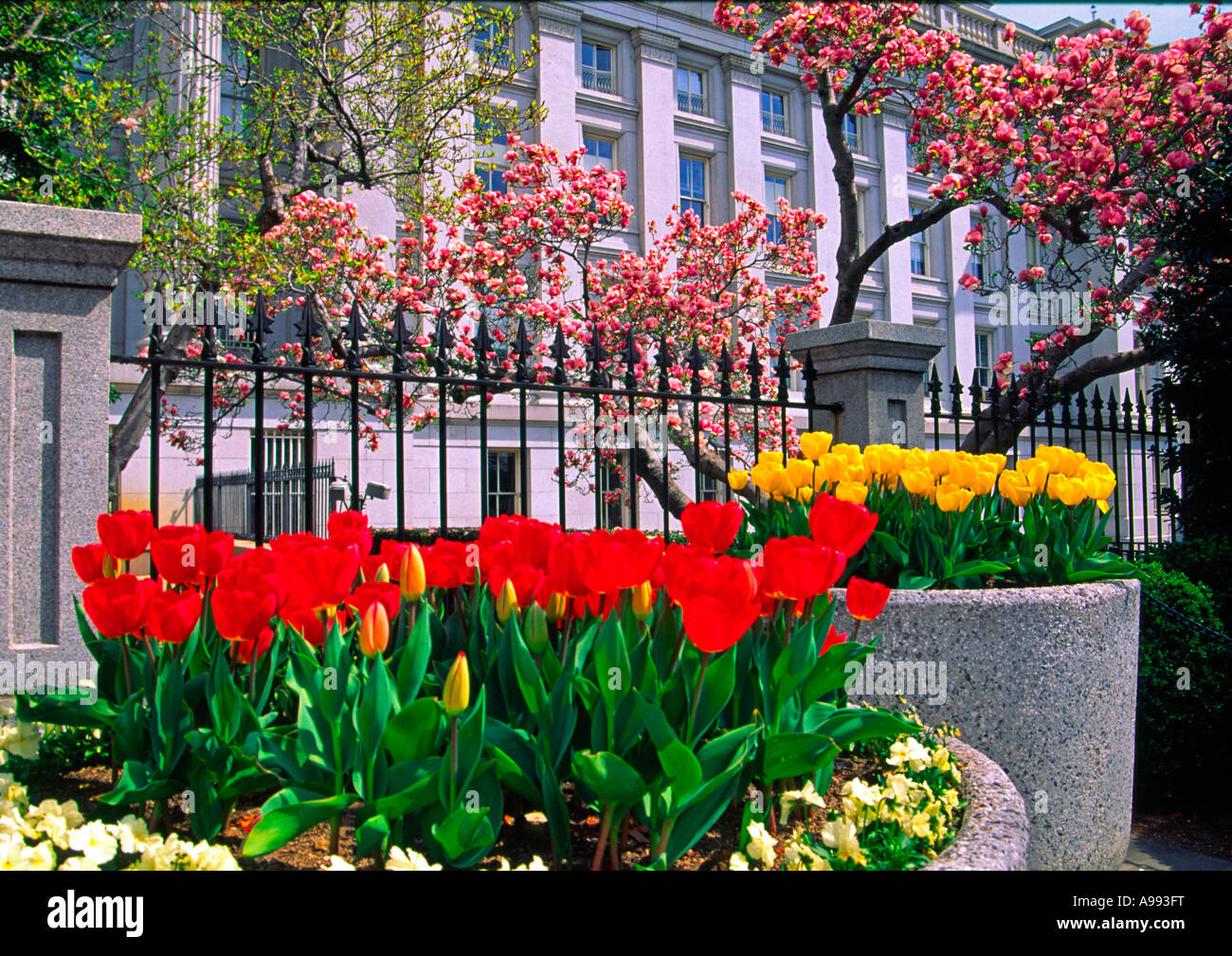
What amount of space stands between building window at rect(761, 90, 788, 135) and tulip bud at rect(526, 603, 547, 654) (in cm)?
2944

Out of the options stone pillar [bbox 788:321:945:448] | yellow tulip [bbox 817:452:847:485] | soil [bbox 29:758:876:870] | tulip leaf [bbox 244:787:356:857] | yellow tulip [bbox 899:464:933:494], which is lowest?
soil [bbox 29:758:876:870]

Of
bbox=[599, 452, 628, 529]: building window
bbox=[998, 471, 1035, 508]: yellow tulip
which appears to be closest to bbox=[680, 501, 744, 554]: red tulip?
bbox=[998, 471, 1035, 508]: yellow tulip

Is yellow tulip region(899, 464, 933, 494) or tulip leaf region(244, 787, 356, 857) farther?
yellow tulip region(899, 464, 933, 494)

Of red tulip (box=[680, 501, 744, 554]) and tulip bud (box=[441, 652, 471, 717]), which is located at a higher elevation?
red tulip (box=[680, 501, 744, 554])

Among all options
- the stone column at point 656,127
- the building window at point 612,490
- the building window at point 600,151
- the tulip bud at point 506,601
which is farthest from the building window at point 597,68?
the tulip bud at point 506,601

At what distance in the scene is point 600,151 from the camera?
25312 millimetres

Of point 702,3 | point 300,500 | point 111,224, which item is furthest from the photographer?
point 702,3

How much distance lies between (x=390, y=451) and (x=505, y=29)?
9523 millimetres

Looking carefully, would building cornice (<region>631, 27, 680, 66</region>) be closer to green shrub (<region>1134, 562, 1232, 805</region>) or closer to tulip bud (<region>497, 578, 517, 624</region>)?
green shrub (<region>1134, 562, 1232, 805</region>)

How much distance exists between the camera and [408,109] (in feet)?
39.2

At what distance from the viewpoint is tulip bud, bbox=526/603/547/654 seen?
169 cm
